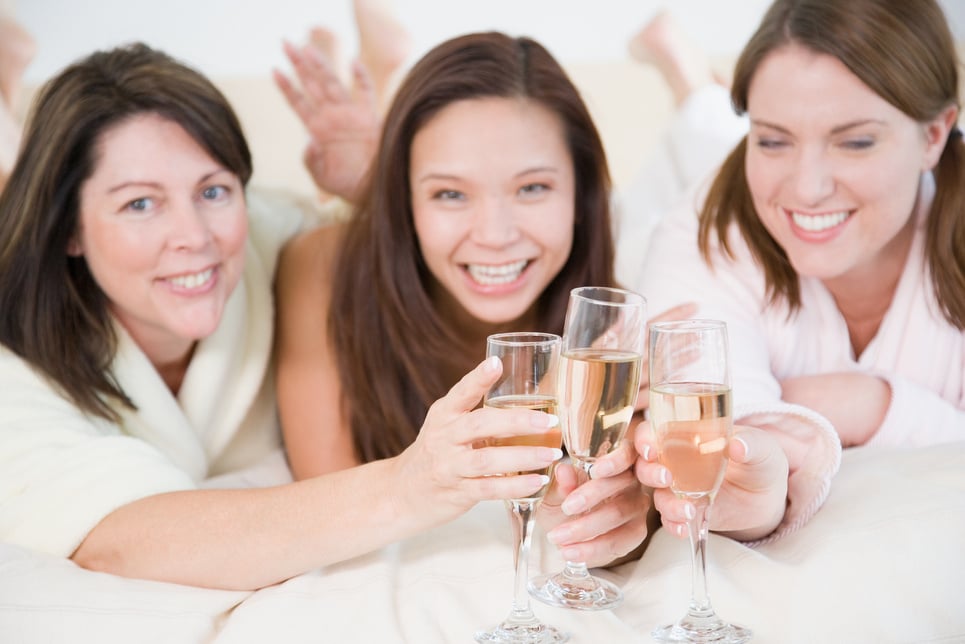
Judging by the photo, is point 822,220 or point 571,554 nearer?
point 571,554

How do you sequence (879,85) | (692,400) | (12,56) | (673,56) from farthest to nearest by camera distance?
(673,56), (12,56), (879,85), (692,400)

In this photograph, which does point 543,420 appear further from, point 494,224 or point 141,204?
point 141,204

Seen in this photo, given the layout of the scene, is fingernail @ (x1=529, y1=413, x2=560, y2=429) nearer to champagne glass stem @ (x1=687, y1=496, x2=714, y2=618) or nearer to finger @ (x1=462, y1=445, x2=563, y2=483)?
finger @ (x1=462, y1=445, x2=563, y2=483)

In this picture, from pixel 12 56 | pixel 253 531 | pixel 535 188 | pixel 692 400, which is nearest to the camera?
pixel 692 400

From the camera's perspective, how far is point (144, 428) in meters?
2.58

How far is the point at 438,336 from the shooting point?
9.00 feet

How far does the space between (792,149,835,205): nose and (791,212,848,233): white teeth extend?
0.07 metres

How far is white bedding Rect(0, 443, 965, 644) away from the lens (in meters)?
1.70

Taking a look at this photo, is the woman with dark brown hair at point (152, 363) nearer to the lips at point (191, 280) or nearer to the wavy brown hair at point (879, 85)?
the lips at point (191, 280)

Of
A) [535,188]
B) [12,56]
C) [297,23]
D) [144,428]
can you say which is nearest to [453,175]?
[535,188]

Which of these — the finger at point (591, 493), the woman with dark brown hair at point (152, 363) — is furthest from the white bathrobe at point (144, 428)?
the finger at point (591, 493)

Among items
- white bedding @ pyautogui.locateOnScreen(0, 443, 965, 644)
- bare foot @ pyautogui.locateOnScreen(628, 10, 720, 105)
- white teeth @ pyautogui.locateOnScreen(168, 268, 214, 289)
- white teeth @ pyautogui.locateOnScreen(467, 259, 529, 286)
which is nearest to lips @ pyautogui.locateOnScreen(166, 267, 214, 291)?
white teeth @ pyautogui.locateOnScreen(168, 268, 214, 289)

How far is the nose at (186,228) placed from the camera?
2.46 meters

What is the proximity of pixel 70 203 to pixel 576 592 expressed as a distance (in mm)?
1439
